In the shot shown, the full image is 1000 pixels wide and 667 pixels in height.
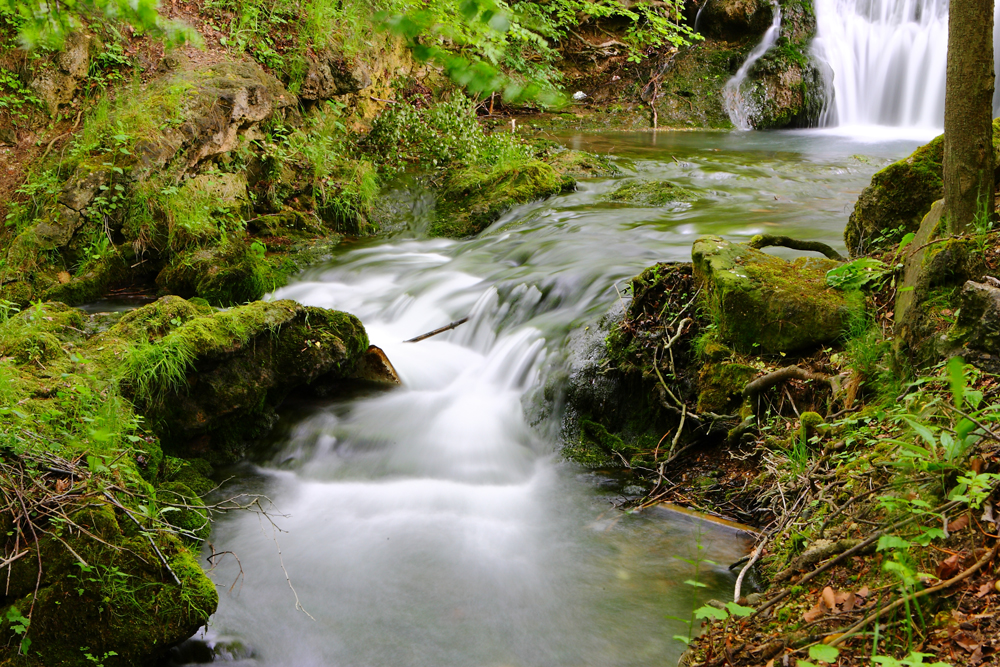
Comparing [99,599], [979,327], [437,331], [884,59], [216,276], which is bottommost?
[99,599]

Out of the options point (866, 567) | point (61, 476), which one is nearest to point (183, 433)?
point (61, 476)

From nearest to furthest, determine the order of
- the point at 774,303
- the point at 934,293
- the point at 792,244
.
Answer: the point at 934,293, the point at 774,303, the point at 792,244

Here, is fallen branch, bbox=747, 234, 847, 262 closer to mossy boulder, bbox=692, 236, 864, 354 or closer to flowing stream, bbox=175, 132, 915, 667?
mossy boulder, bbox=692, 236, 864, 354

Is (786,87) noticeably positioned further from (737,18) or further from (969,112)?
(969,112)

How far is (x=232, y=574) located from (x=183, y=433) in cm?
126

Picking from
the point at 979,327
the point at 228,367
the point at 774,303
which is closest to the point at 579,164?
the point at 774,303

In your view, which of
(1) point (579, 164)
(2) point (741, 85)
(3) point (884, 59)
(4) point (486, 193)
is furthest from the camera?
(2) point (741, 85)

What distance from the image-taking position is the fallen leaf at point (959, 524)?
236cm

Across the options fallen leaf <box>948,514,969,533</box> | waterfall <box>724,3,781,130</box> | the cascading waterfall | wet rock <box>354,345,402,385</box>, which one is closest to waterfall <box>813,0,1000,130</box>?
the cascading waterfall

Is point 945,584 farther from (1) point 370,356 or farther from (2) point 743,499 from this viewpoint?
(1) point 370,356

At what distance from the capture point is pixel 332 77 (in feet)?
34.3

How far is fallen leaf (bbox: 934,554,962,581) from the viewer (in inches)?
89.0

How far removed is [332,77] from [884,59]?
12674 millimetres

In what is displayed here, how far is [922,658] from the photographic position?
6.73 feet
